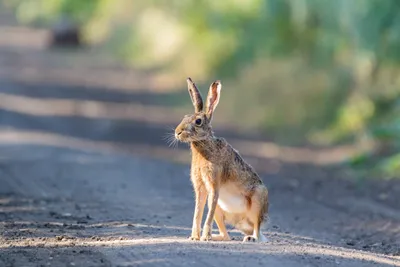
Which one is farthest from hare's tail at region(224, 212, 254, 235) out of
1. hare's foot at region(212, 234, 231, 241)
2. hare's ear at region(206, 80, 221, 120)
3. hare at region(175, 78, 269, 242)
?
hare's ear at region(206, 80, 221, 120)

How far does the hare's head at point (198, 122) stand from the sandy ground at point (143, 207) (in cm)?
94

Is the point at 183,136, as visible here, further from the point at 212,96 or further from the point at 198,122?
the point at 212,96

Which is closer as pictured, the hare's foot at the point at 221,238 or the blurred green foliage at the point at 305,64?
the hare's foot at the point at 221,238

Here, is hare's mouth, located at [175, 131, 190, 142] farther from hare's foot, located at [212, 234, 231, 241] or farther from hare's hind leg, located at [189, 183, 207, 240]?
hare's foot, located at [212, 234, 231, 241]

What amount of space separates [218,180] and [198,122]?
0.55 meters

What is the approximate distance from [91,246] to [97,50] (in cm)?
3921

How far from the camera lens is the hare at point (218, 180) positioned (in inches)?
380

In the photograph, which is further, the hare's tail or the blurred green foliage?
the blurred green foliage

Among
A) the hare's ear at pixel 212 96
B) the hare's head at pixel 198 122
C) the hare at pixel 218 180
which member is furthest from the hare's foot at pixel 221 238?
the hare's ear at pixel 212 96

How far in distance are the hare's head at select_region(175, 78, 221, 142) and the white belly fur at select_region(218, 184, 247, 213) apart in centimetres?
52

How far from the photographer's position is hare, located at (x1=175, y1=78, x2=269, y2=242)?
9.64 m

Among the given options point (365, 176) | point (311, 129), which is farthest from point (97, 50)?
point (365, 176)

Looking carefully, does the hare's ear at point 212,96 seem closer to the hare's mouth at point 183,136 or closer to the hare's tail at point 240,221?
the hare's mouth at point 183,136

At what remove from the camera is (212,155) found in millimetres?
9719
